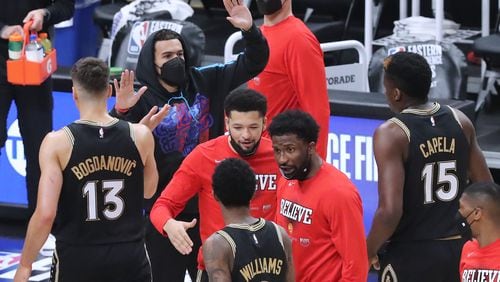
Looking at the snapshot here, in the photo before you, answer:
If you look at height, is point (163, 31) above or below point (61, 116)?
above

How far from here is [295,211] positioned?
5.65 metres

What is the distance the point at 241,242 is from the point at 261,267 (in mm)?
127

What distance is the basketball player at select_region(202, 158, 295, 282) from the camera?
16.9ft

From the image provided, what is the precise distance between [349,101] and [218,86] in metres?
1.41

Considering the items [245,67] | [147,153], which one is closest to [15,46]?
[245,67]

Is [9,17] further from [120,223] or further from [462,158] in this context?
[462,158]

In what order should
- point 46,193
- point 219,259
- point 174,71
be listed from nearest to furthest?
point 219,259, point 46,193, point 174,71

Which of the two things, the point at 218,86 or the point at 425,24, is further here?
the point at 425,24

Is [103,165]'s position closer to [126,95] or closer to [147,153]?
[147,153]

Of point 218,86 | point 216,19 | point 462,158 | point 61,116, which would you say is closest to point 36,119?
point 61,116

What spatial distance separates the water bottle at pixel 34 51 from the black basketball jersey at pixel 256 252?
324 centimetres

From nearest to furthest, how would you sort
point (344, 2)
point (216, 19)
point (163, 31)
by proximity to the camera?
point (163, 31)
point (344, 2)
point (216, 19)

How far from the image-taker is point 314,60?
7.30 meters

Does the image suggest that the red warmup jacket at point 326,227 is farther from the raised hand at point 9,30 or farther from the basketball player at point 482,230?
the raised hand at point 9,30
